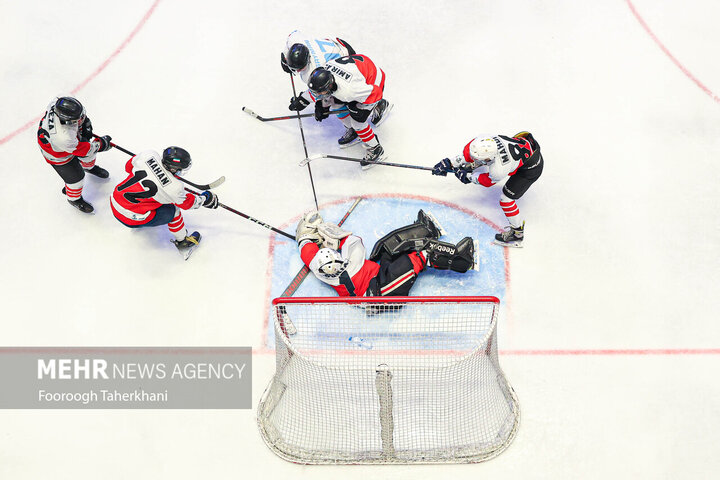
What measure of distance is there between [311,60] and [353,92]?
0.44m

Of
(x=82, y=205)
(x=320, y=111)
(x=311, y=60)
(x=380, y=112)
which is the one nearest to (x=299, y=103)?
(x=320, y=111)

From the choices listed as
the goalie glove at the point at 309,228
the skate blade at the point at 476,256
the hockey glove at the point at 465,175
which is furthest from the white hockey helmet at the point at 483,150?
the goalie glove at the point at 309,228

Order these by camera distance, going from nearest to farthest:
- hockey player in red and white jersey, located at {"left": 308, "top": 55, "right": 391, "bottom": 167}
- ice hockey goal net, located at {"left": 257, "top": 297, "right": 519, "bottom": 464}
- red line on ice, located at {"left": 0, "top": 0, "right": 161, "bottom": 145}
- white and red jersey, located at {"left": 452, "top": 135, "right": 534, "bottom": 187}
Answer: ice hockey goal net, located at {"left": 257, "top": 297, "right": 519, "bottom": 464}
white and red jersey, located at {"left": 452, "top": 135, "right": 534, "bottom": 187}
hockey player in red and white jersey, located at {"left": 308, "top": 55, "right": 391, "bottom": 167}
red line on ice, located at {"left": 0, "top": 0, "right": 161, "bottom": 145}

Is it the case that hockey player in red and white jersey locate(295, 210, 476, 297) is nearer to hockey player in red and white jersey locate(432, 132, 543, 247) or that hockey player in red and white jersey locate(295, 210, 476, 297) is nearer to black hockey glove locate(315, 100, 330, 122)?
hockey player in red and white jersey locate(432, 132, 543, 247)

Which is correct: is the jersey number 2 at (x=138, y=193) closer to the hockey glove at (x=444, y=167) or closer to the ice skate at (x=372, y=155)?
the ice skate at (x=372, y=155)

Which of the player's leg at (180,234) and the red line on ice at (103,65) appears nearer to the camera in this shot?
the player's leg at (180,234)

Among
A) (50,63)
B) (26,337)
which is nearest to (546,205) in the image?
(26,337)

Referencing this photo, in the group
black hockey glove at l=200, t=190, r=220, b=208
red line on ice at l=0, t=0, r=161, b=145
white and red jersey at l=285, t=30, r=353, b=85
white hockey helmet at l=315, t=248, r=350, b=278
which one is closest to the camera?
white hockey helmet at l=315, t=248, r=350, b=278

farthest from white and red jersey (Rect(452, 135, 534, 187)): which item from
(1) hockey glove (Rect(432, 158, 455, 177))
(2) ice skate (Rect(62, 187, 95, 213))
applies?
(2) ice skate (Rect(62, 187, 95, 213))

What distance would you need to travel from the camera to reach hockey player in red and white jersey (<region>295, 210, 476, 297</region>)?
4.66 meters

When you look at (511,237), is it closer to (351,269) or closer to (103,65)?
(351,269)

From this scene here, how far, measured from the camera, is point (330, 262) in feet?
15.0

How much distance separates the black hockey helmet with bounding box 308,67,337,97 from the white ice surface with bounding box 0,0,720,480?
2.63ft

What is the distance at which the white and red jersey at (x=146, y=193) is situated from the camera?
4.66m
